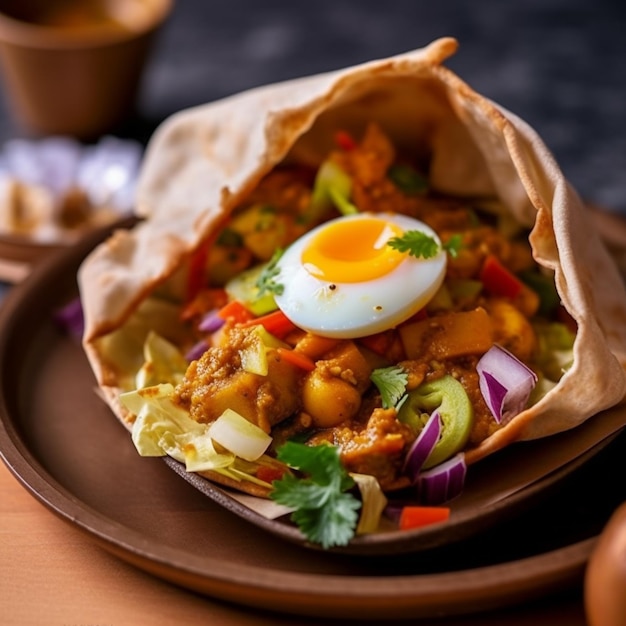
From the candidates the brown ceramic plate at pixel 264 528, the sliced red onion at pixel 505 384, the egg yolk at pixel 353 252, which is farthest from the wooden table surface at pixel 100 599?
the egg yolk at pixel 353 252

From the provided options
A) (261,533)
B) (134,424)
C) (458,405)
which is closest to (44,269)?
(134,424)

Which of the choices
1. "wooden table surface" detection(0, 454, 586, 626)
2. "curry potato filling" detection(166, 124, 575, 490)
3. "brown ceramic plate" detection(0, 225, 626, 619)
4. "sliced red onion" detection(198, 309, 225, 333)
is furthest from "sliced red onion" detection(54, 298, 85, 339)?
"wooden table surface" detection(0, 454, 586, 626)

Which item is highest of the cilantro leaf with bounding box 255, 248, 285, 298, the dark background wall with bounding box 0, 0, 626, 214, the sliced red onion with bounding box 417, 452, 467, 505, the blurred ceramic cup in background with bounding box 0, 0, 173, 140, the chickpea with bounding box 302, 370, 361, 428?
the cilantro leaf with bounding box 255, 248, 285, 298

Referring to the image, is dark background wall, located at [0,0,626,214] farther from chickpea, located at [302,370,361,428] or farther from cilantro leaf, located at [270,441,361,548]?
cilantro leaf, located at [270,441,361,548]

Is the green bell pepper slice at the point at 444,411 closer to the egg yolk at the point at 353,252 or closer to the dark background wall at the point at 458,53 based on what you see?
the egg yolk at the point at 353,252

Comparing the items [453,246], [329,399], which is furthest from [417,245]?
[329,399]

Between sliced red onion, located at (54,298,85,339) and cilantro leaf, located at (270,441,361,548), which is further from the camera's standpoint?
sliced red onion, located at (54,298,85,339)

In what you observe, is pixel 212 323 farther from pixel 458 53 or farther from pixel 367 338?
pixel 458 53
